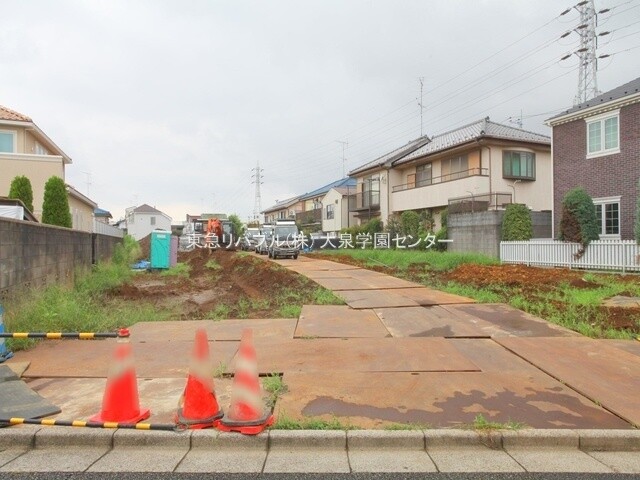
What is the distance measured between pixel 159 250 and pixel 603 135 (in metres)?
19.4

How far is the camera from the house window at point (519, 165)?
2481 centimetres

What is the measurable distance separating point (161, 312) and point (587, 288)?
409 inches

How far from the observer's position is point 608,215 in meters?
17.3

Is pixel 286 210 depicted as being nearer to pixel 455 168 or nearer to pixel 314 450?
pixel 455 168

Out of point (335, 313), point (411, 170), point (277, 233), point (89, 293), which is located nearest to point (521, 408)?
point (335, 313)

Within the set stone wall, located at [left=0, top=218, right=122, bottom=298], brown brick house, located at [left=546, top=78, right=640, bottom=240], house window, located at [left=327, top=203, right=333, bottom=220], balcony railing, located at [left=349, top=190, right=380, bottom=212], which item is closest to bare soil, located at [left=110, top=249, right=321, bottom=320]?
stone wall, located at [left=0, top=218, right=122, bottom=298]

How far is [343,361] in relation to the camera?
562 centimetres

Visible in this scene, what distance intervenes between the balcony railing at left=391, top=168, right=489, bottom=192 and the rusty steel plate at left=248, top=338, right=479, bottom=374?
19905 mm

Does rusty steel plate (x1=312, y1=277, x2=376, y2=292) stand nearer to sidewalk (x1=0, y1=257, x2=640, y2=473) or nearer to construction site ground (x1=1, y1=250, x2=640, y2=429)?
construction site ground (x1=1, y1=250, x2=640, y2=429)

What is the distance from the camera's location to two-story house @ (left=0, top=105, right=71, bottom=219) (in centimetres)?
1964

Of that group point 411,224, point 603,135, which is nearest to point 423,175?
point 411,224

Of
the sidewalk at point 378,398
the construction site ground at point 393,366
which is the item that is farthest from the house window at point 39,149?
the sidewalk at point 378,398

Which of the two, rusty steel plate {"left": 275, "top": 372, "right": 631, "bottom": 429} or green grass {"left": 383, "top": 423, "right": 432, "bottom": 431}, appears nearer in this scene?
green grass {"left": 383, "top": 423, "right": 432, "bottom": 431}

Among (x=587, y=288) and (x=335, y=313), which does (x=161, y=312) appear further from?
(x=587, y=288)
